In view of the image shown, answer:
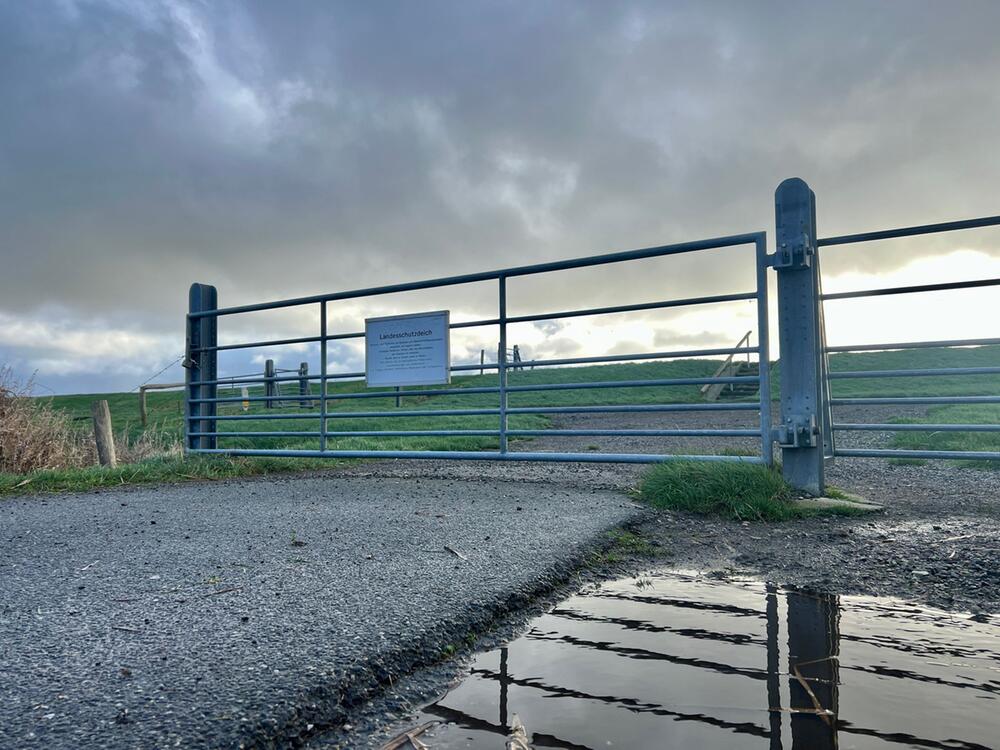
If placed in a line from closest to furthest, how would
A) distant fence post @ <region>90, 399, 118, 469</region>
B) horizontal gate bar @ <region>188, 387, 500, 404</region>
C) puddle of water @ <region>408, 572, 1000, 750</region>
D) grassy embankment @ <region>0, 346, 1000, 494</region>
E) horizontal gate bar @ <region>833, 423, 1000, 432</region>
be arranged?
puddle of water @ <region>408, 572, 1000, 750</region> → horizontal gate bar @ <region>833, 423, 1000, 432</region> → horizontal gate bar @ <region>188, 387, 500, 404</region> → grassy embankment @ <region>0, 346, 1000, 494</region> → distant fence post @ <region>90, 399, 118, 469</region>

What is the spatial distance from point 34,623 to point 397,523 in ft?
5.87

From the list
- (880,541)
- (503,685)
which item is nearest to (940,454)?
(880,541)

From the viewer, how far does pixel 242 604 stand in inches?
89.6

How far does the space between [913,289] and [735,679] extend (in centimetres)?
409

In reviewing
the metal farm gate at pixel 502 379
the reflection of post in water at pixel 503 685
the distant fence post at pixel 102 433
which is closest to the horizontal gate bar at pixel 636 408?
the metal farm gate at pixel 502 379

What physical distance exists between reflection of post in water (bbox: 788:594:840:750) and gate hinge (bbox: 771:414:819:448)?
2281 millimetres

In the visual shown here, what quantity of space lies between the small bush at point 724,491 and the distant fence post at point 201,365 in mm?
5563

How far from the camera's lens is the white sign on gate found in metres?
6.77

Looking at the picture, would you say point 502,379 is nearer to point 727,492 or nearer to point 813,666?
point 727,492

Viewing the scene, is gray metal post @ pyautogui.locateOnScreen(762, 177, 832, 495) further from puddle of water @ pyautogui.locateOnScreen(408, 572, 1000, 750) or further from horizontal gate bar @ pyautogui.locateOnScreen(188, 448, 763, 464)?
puddle of water @ pyautogui.locateOnScreen(408, 572, 1000, 750)

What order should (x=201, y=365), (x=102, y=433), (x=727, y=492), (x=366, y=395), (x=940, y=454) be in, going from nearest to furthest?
(x=727, y=492)
(x=940, y=454)
(x=366, y=395)
(x=201, y=365)
(x=102, y=433)

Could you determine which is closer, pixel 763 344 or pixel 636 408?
pixel 763 344

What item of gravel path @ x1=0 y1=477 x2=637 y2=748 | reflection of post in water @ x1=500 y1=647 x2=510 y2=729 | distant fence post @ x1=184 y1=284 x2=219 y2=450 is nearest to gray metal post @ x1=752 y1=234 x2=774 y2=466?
gravel path @ x1=0 y1=477 x2=637 y2=748

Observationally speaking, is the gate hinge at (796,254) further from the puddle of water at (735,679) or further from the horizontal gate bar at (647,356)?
the puddle of water at (735,679)
